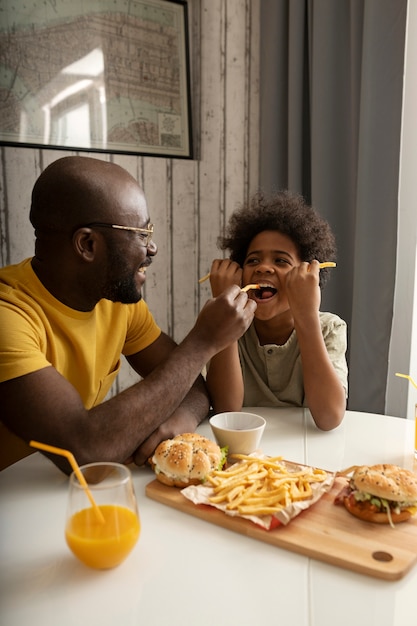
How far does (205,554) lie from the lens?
2.67ft

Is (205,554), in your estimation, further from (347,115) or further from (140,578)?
(347,115)

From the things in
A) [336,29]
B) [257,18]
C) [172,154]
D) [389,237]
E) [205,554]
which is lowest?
[205,554]

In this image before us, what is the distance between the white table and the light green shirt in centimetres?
69

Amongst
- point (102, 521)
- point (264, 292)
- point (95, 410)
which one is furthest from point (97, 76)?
point (102, 521)

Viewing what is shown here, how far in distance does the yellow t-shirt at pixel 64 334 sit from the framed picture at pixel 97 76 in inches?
38.0

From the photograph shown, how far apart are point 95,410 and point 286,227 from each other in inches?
36.4

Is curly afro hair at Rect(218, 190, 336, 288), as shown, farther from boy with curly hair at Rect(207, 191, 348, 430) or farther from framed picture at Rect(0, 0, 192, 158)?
framed picture at Rect(0, 0, 192, 158)

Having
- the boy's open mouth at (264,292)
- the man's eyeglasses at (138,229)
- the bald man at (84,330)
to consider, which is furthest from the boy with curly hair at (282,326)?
the man's eyeglasses at (138,229)

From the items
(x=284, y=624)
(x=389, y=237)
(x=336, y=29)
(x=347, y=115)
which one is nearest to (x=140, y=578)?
(x=284, y=624)

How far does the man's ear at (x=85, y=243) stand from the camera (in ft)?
3.99

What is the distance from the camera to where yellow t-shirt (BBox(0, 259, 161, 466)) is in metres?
1.07

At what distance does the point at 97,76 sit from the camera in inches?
88.9

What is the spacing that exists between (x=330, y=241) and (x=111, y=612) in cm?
143

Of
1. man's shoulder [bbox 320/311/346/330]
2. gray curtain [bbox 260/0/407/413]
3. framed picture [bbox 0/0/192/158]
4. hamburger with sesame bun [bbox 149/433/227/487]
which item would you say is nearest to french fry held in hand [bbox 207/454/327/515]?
hamburger with sesame bun [bbox 149/433/227/487]
